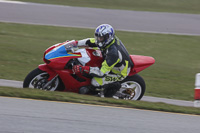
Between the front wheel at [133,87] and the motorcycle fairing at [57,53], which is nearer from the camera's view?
the motorcycle fairing at [57,53]

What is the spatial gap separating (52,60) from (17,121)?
2231mm

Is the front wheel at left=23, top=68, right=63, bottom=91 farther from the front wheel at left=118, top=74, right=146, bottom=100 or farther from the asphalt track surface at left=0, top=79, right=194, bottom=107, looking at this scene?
the front wheel at left=118, top=74, right=146, bottom=100

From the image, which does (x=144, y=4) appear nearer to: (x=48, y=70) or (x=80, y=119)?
(x=48, y=70)

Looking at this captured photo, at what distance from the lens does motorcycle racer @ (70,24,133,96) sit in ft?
24.2

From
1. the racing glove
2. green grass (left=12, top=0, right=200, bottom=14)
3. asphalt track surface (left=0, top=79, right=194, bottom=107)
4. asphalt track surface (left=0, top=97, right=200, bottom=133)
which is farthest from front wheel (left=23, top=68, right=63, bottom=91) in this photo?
green grass (left=12, top=0, right=200, bottom=14)

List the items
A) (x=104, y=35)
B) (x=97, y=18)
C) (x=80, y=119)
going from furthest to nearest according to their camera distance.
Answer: (x=97, y=18) → (x=104, y=35) → (x=80, y=119)

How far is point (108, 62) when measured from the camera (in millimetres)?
7402

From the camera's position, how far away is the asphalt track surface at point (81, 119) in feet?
17.2

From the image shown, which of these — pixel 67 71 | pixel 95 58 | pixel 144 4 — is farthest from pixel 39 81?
pixel 144 4

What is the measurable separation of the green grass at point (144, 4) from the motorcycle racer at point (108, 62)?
1313cm

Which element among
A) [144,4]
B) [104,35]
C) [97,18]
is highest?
[144,4]

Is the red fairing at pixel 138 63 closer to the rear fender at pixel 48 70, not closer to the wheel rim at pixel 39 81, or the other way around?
the rear fender at pixel 48 70

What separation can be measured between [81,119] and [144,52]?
8424mm

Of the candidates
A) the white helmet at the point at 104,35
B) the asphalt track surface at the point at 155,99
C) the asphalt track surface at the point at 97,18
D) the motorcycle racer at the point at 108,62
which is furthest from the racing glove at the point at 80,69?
the asphalt track surface at the point at 97,18
